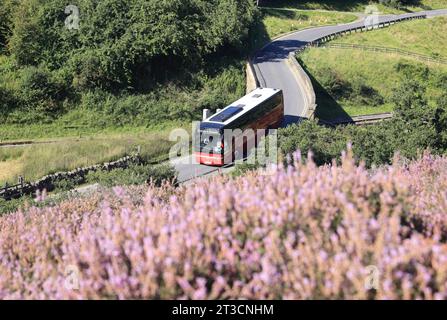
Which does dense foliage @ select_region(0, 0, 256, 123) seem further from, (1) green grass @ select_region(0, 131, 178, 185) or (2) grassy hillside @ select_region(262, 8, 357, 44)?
(2) grassy hillside @ select_region(262, 8, 357, 44)

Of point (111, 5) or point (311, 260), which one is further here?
point (111, 5)

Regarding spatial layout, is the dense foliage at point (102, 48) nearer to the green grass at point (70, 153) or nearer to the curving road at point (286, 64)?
the curving road at point (286, 64)

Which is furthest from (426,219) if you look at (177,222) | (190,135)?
(190,135)

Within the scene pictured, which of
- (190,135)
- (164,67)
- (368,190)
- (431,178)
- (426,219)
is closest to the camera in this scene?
(368,190)

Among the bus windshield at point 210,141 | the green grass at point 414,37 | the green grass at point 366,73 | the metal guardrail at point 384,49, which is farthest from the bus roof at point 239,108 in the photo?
the green grass at point 414,37

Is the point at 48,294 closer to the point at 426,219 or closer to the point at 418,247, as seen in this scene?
the point at 418,247

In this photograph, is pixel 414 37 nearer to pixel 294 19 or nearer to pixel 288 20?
pixel 294 19
